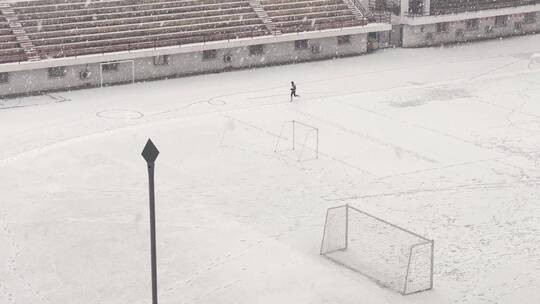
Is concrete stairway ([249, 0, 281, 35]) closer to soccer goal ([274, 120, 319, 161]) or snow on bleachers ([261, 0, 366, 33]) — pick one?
snow on bleachers ([261, 0, 366, 33])

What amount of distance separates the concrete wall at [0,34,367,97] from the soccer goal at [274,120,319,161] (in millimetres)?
10642

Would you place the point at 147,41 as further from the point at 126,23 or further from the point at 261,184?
the point at 261,184

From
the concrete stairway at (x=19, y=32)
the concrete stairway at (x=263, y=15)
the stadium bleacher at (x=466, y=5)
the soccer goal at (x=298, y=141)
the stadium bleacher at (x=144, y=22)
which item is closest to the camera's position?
the soccer goal at (x=298, y=141)

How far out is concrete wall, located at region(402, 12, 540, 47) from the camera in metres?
53.5

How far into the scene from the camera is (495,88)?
1667 inches

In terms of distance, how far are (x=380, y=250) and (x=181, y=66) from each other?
24.1m

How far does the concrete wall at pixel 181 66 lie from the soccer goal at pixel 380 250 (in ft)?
67.2

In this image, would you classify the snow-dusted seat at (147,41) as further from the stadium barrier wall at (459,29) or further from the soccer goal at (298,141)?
the soccer goal at (298,141)

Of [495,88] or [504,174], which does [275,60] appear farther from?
[504,174]

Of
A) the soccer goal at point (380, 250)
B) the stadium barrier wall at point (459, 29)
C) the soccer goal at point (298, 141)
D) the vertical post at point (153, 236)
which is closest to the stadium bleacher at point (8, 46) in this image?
the soccer goal at point (298, 141)

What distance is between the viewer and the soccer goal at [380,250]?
844 inches

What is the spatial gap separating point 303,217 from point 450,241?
4.29 meters

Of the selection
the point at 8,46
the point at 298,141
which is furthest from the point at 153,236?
the point at 8,46

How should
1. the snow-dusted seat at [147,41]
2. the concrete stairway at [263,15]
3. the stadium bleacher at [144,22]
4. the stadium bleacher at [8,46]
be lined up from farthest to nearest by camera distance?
the concrete stairway at [263,15] < the stadium bleacher at [144,22] < the snow-dusted seat at [147,41] < the stadium bleacher at [8,46]
